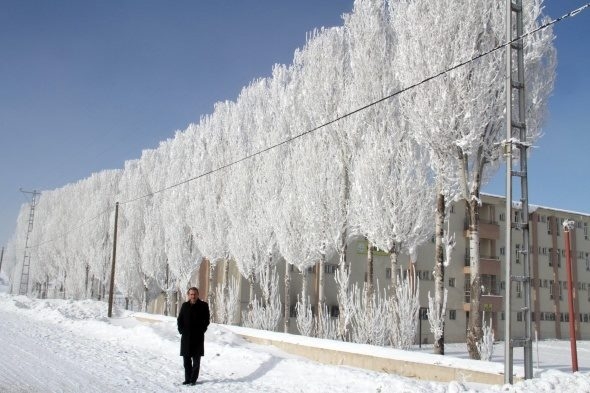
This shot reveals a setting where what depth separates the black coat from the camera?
9.45 meters

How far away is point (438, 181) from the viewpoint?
15.1 m

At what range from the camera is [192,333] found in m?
9.59

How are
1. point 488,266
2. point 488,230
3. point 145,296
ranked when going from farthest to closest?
point 488,230, point 145,296, point 488,266

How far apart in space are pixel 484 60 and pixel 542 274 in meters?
35.6

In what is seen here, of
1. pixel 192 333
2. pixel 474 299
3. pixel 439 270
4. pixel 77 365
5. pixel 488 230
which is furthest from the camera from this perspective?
pixel 488 230

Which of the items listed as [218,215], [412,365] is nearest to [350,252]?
[218,215]

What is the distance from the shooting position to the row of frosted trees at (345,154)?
14383 millimetres

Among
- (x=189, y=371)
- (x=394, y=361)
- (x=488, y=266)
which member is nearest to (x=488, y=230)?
(x=488, y=266)

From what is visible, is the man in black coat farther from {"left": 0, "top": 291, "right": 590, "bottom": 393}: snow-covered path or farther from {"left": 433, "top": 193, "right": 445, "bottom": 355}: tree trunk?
{"left": 433, "top": 193, "right": 445, "bottom": 355}: tree trunk

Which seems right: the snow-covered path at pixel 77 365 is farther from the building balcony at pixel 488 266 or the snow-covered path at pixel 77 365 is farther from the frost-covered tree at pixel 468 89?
the building balcony at pixel 488 266

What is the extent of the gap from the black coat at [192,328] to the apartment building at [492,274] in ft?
54.3

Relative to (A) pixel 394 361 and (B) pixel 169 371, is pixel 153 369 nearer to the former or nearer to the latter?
(B) pixel 169 371

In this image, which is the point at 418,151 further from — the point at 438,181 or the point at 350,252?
the point at 350,252

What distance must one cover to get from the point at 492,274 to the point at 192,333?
1288 inches
